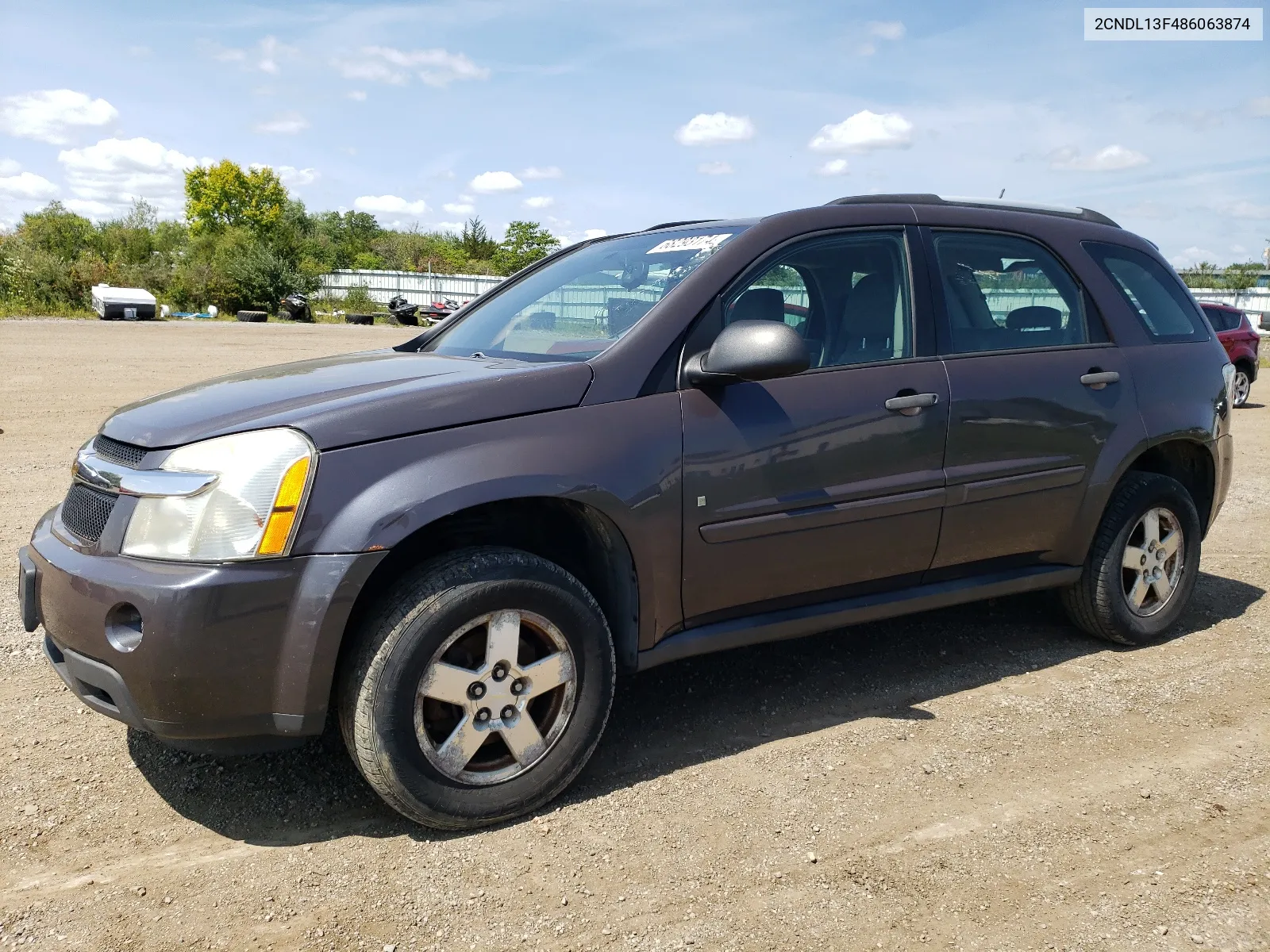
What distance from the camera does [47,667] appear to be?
401cm

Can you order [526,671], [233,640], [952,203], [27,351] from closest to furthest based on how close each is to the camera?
1. [233,640]
2. [526,671]
3. [952,203]
4. [27,351]

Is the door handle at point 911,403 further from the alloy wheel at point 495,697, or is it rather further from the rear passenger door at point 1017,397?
the alloy wheel at point 495,697

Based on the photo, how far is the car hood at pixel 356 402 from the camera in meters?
2.73

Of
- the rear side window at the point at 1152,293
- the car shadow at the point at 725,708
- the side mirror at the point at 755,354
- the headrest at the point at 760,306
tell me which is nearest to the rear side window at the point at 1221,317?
the car shadow at the point at 725,708

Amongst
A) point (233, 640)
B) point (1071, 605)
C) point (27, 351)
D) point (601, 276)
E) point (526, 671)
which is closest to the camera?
point (233, 640)

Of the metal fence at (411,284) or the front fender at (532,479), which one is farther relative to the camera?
the metal fence at (411,284)

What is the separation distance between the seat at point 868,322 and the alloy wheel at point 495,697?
1453 millimetres

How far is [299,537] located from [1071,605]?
3.30 meters

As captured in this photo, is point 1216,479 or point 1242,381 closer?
point 1216,479

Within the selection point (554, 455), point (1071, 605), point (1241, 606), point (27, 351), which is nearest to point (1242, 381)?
point (1241, 606)

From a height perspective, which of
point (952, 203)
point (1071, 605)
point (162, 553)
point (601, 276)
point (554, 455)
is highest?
point (952, 203)

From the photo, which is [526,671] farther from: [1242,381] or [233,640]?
[1242,381]

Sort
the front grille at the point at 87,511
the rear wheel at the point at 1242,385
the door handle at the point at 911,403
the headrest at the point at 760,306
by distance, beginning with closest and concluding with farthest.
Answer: the front grille at the point at 87,511
the headrest at the point at 760,306
the door handle at the point at 911,403
the rear wheel at the point at 1242,385

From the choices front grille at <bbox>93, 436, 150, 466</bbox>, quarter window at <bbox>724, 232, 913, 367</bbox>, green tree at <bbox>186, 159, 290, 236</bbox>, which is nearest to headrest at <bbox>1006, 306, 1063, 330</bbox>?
quarter window at <bbox>724, 232, 913, 367</bbox>
